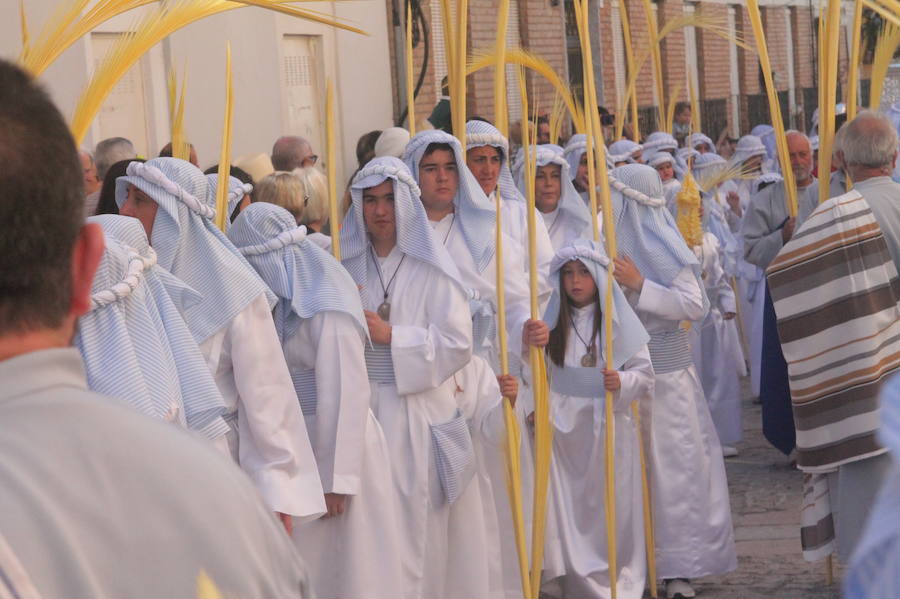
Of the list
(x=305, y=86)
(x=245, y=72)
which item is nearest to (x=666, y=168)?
(x=245, y=72)

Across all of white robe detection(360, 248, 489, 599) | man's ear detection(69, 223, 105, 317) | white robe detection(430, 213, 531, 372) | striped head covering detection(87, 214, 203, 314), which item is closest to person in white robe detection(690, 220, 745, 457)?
white robe detection(430, 213, 531, 372)

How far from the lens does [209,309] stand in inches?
169

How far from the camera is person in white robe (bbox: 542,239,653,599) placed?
243 inches

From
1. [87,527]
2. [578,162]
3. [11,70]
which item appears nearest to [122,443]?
[87,527]

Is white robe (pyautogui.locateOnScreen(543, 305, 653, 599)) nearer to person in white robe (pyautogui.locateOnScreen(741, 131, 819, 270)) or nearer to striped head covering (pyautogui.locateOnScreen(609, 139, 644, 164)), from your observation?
person in white robe (pyautogui.locateOnScreen(741, 131, 819, 270))

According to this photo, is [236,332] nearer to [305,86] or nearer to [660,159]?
[660,159]

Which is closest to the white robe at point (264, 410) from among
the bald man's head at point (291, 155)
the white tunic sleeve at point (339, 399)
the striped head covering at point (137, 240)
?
the striped head covering at point (137, 240)

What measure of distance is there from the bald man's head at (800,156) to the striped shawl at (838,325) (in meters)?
4.13

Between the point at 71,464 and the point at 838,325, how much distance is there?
14.2 ft

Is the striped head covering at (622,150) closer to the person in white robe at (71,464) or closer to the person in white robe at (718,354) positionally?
the person in white robe at (718,354)

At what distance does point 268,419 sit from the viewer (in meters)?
4.31

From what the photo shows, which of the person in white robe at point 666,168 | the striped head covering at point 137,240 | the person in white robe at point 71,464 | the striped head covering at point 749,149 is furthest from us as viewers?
the striped head covering at point 749,149

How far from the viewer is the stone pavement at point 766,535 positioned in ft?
21.0

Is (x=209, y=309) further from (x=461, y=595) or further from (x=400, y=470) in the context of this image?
(x=461, y=595)
